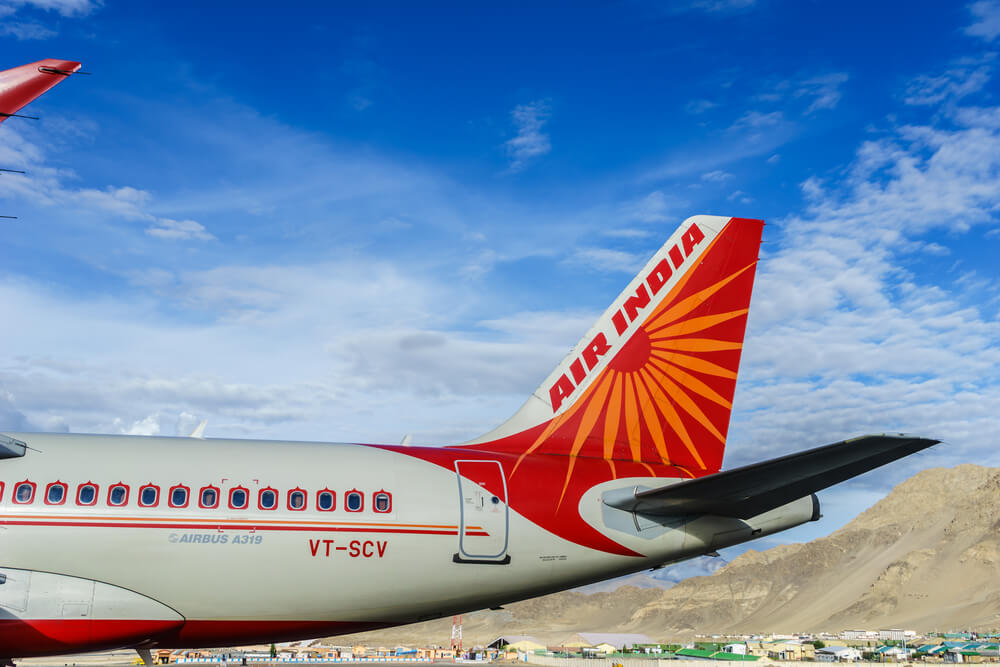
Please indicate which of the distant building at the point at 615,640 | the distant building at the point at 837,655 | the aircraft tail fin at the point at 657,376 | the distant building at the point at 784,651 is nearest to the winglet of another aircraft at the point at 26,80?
the aircraft tail fin at the point at 657,376

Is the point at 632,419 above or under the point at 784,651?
above

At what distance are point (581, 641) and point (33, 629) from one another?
175 meters

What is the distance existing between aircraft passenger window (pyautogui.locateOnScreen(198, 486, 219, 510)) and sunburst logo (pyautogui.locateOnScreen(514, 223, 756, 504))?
19.0 feet

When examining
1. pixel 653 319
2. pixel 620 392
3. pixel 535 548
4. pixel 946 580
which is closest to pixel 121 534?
pixel 535 548

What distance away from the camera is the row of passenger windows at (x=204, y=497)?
536 inches

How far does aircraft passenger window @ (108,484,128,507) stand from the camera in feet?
44.9

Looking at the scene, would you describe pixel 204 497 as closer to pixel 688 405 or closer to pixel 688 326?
pixel 688 405

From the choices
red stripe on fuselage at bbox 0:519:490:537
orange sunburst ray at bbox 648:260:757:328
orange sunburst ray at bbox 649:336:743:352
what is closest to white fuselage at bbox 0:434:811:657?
red stripe on fuselage at bbox 0:519:490:537

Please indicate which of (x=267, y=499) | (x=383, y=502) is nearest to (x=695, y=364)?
(x=383, y=502)

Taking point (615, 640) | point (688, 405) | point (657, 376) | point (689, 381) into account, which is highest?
point (657, 376)

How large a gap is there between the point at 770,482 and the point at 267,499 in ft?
26.1

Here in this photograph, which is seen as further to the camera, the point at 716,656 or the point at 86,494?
the point at 716,656

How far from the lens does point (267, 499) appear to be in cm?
1409

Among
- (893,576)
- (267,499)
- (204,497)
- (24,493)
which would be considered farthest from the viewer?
(893,576)
